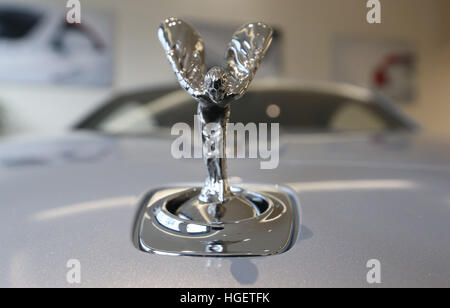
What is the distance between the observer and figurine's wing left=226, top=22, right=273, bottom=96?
1.13 ft

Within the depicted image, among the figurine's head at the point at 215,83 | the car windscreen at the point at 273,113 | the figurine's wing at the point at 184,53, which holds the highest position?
the figurine's wing at the point at 184,53

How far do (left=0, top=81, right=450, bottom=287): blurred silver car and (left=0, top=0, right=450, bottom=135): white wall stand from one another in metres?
2.98

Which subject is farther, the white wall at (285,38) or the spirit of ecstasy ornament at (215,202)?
the white wall at (285,38)

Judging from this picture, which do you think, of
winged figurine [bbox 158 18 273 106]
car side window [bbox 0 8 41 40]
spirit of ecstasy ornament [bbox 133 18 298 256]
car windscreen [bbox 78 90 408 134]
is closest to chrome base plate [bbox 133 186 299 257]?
spirit of ecstasy ornament [bbox 133 18 298 256]

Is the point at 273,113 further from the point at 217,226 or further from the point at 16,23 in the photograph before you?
the point at 16,23

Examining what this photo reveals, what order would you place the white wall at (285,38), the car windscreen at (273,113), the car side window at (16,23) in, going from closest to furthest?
the car windscreen at (273,113) → the car side window at (16,23) → the white wall at (285,38)

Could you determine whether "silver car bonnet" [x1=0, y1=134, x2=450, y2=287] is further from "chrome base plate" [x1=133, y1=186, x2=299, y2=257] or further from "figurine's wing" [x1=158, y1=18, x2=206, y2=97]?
"figurine's wing" [x1=158, y1=18, x2=206, y2=97]

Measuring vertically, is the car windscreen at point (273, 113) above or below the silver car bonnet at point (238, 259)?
above

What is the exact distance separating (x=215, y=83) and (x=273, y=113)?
890 mm

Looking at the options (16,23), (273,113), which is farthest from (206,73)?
(16,23)

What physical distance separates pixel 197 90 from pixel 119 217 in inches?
6.3

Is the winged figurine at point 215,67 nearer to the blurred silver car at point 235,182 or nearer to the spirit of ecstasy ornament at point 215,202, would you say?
the spirit of ecstasy ornament at point 215,202

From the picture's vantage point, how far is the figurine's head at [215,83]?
29 cm

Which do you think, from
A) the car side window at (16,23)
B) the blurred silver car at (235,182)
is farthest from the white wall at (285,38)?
A: the blurred silver car at (235,182)
